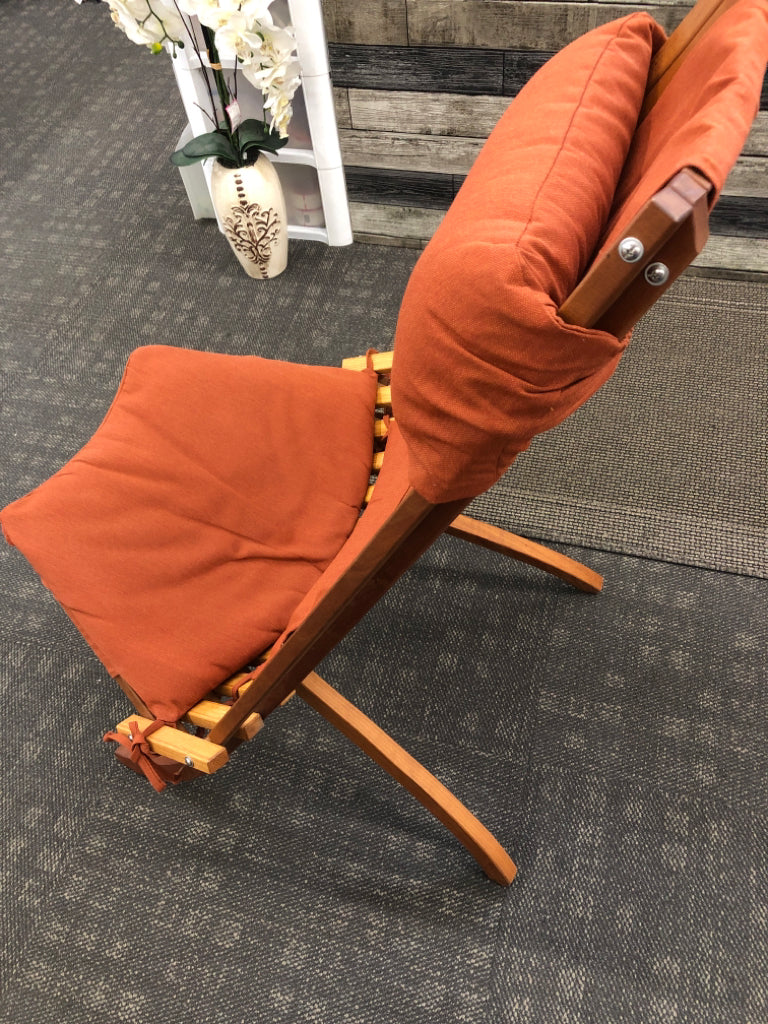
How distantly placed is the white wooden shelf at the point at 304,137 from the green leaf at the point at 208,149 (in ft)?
0.56

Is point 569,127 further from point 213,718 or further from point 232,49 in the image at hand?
point 232,49

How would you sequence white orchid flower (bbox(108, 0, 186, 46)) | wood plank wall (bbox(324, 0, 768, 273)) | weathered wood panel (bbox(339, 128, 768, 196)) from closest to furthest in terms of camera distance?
white orchid flower (bbox(108, 0, 186, 46))
wood plank wall (bbox(324, 0, 768, 273))
weathered wood panel (bbox(339, 128, 768, 196))

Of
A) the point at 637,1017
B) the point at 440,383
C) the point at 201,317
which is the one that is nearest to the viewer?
the point at 440,383

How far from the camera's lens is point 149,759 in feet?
3.09

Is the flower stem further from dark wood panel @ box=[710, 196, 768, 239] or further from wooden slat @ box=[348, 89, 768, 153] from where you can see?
dark wood panel @ box=[710, 196, 768, 239]

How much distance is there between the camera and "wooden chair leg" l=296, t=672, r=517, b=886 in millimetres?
1019

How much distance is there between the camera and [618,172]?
690 millimetres

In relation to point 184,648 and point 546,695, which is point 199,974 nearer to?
point 184,648

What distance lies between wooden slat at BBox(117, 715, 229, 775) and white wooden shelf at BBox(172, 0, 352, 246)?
4.86 ft

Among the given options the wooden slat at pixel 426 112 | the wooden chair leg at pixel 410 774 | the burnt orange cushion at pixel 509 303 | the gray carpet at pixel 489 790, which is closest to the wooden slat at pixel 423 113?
the wooden slat at pixel 426 112

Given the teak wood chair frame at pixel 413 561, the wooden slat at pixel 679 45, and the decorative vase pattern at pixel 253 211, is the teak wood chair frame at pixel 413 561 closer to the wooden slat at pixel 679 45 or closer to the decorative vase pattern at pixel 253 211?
the wooden slat at pixel 679 45

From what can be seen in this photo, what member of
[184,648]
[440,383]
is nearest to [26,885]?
[184,648]

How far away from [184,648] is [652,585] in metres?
0.89

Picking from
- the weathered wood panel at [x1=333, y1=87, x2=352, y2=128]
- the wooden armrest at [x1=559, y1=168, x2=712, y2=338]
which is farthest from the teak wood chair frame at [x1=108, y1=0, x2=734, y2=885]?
the weathered wood panel at [x1=333, y1=87, x2=352, y2=128]
